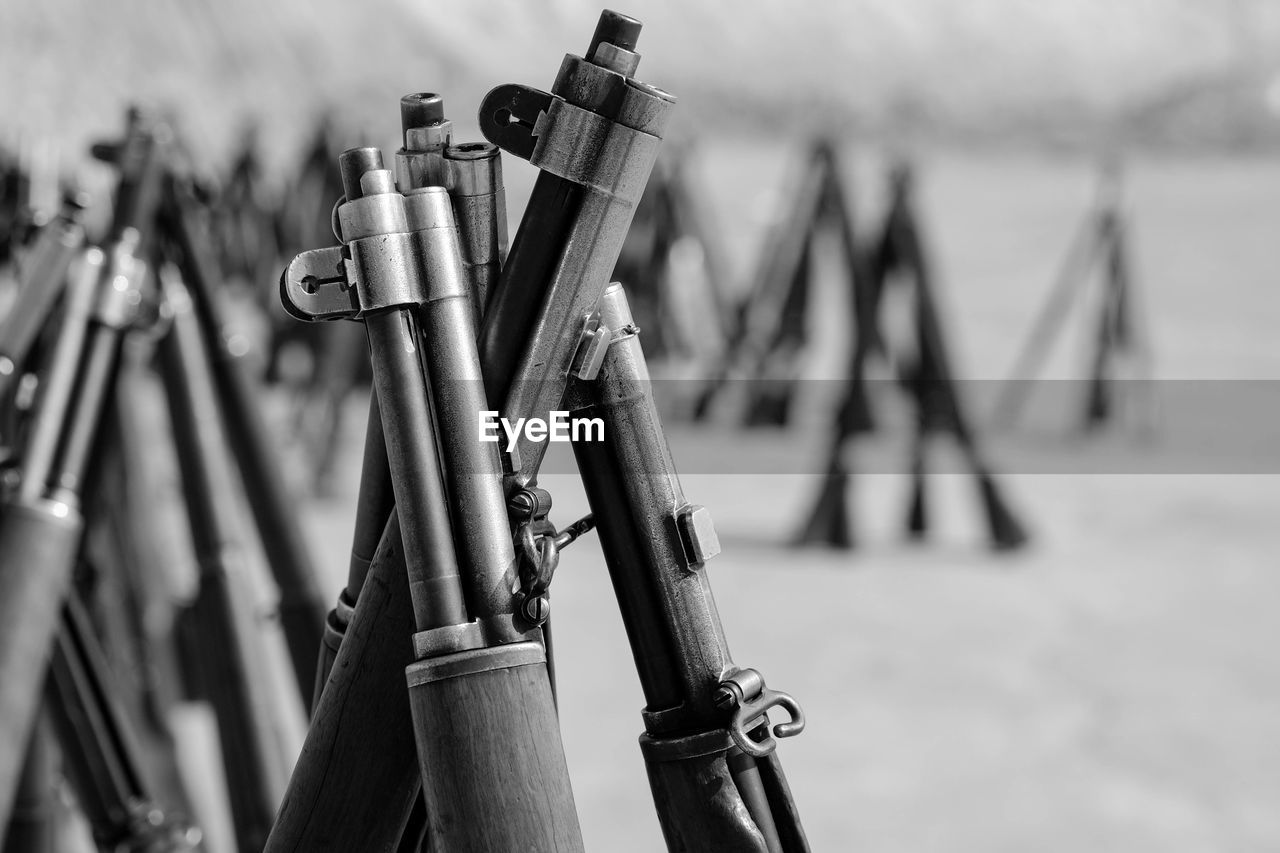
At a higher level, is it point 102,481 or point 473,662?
point 102,481

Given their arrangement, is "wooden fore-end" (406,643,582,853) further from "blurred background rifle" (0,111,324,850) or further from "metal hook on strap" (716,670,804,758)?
"blurred background rifle" (0,111,324,850)

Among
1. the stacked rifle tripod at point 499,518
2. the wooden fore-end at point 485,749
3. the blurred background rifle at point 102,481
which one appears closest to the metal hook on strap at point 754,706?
the stacked rifle tripod at point 499,518

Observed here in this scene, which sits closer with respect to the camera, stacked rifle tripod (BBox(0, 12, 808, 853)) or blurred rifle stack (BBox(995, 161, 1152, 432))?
stacked rifle tripod (BBox(0, 12, 808, 853))

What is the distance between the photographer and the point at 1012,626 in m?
5.60

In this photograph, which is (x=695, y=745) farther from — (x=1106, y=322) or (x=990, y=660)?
(x=1106, y=322)

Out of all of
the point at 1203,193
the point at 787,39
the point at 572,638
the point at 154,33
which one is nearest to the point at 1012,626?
the point at 572,638

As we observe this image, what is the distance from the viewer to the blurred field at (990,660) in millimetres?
4031

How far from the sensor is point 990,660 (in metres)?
5.22

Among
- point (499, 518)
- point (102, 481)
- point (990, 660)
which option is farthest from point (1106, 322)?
point (499, 518)

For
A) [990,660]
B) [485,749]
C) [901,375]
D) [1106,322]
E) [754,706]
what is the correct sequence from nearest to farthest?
[485,749] → [754,706] → [990,660] → [901,375] → [1106,322]

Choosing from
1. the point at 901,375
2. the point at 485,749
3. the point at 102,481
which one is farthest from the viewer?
the point at 901,375

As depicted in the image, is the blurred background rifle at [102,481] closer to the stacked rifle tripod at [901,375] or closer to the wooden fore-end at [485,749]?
the wooden fore-end at [485,749]

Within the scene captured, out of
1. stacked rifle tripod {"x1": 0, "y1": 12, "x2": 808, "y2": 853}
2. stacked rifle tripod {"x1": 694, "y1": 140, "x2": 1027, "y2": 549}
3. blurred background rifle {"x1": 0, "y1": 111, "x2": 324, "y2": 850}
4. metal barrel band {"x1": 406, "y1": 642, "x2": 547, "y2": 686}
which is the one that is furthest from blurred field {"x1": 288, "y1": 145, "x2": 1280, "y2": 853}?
blurred background rifle {"x1": 0, "y1": 111, "x2": 324, "y2": 850}

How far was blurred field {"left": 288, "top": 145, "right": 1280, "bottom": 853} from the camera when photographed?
4031mm
